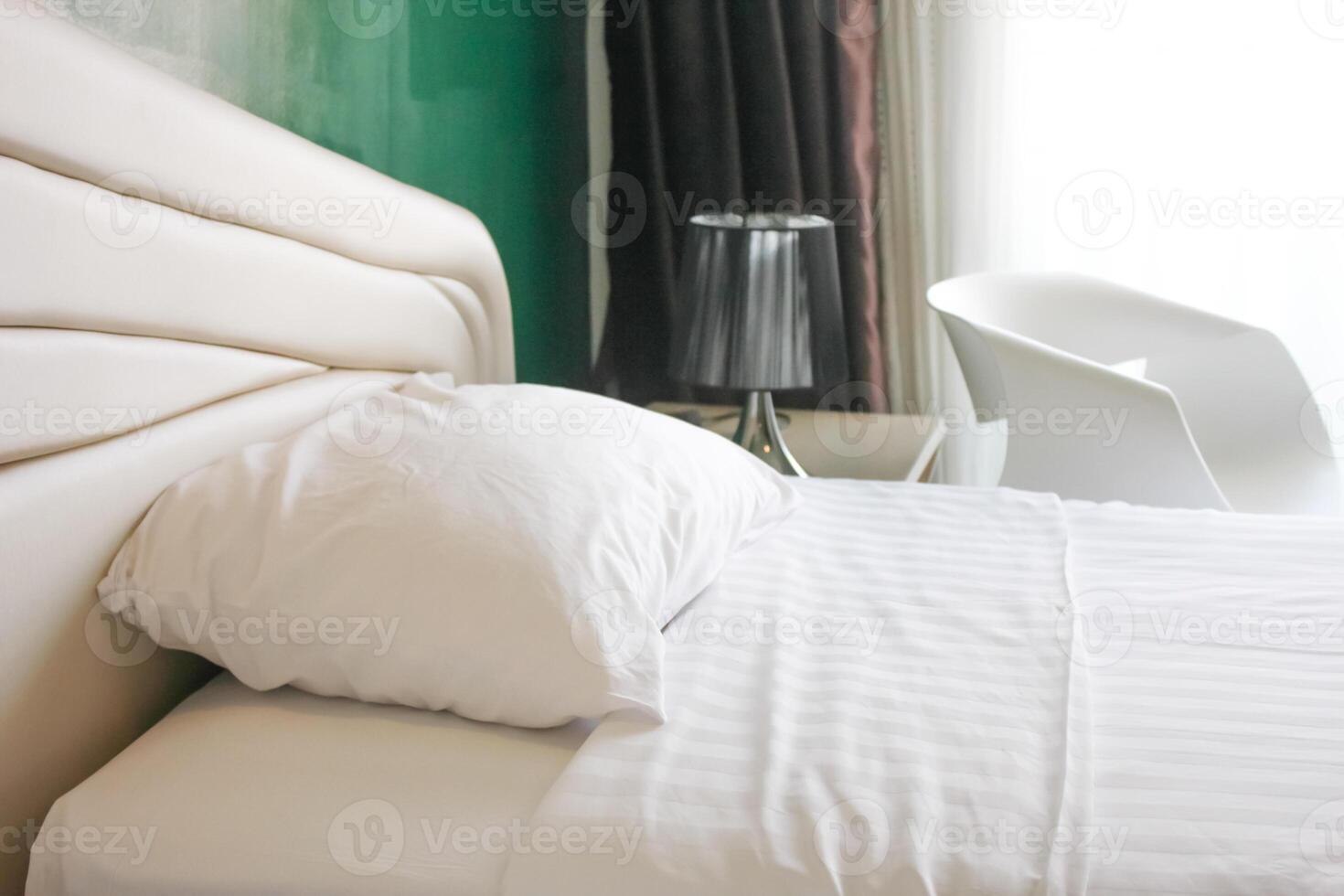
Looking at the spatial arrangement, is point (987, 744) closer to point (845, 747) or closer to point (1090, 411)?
point (845, 747)

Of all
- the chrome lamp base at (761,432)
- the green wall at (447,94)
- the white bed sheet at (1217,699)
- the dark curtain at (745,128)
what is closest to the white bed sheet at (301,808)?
the white bed sheet at (1217,699)

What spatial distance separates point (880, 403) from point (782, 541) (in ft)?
5.21

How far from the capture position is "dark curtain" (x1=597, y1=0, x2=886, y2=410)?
3072 millimetres

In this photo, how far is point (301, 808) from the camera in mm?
1090

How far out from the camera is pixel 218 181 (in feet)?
4.61

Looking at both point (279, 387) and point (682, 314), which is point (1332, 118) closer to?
point (682, 314)

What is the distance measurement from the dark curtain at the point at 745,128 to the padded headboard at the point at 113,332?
5.25 feet

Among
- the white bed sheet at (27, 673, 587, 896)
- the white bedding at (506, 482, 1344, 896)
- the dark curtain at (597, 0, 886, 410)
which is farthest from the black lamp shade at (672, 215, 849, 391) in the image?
the white bed sheet at (27, 673, 587, 896)

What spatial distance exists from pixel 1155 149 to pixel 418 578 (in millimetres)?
2460

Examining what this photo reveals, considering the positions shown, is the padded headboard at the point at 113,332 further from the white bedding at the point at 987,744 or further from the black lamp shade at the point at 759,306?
the black lamp shade at the point at 759,306

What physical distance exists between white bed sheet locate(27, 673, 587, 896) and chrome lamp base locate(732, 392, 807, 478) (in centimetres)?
126

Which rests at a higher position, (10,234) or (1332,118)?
(1332,118)

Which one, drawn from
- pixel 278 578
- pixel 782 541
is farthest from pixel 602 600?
pixel 782 541

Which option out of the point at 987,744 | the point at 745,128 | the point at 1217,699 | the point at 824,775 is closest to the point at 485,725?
the point at 824,775
